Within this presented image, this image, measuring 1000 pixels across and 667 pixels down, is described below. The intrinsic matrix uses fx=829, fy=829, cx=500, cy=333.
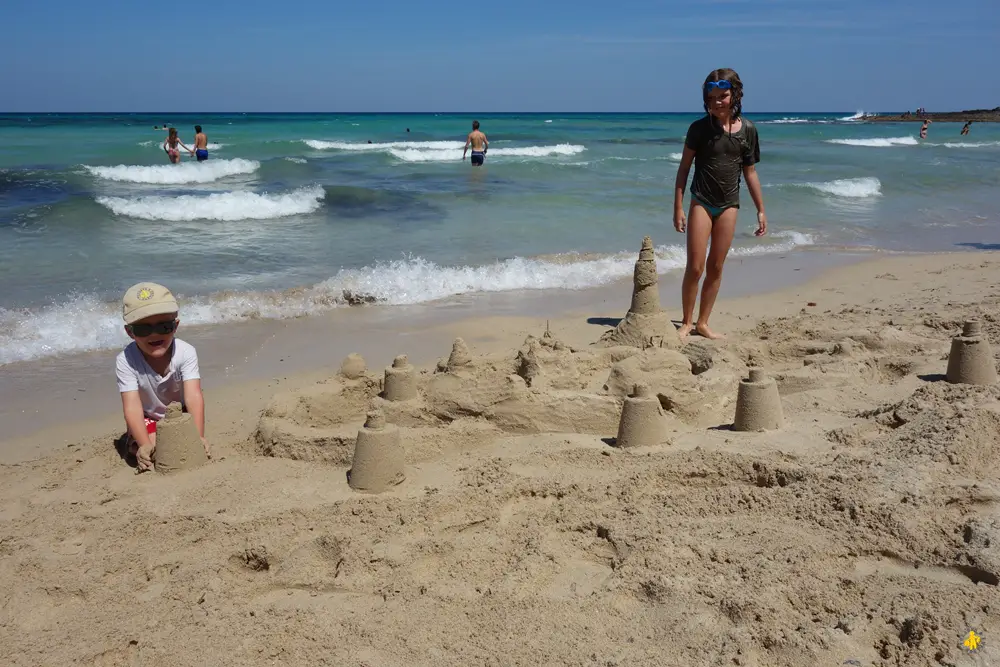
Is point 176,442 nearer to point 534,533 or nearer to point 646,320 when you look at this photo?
point 534,533

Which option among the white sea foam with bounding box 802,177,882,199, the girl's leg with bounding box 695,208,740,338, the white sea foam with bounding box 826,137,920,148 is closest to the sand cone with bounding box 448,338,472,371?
the girl's leg with bounding box 695,208,740,338

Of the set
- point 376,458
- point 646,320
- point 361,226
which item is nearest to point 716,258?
point 646,320

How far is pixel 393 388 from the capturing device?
400cm

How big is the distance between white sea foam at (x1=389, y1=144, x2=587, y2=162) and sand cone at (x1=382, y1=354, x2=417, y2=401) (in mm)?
21546

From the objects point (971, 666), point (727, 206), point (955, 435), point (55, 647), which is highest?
point (727, 206)

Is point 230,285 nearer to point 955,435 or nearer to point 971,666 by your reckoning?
point 955,435

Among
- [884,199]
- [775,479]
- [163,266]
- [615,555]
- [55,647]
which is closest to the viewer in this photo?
[55,647]

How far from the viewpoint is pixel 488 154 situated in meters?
28.7

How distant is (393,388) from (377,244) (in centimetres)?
646

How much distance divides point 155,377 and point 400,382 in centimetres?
115

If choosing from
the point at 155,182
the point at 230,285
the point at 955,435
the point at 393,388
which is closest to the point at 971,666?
the point at 955,435

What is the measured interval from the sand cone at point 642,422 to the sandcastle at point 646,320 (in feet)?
4.48

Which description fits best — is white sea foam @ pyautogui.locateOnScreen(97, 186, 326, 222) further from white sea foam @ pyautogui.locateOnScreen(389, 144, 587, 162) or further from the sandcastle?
white sea foam @ pyautogui.locateOnScreen(389, 144, 587, 162)
